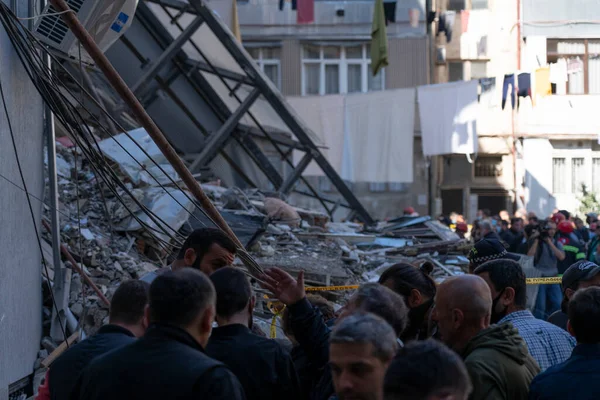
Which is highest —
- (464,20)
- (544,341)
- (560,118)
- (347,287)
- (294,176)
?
(464,20)

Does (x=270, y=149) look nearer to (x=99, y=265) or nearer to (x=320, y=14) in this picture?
(x=320, y=14)

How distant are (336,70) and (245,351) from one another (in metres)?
28.8

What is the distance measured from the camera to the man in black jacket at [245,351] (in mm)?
3594

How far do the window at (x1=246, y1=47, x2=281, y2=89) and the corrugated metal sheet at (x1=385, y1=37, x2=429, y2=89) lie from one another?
4149 millimetres

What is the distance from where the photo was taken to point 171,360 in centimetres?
306

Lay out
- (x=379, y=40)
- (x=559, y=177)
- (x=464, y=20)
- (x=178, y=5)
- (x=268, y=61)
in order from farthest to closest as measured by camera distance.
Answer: (x=268, y=61), (x=464, y=20), (x=559, y=177), (x=379, y=40), (x=178, y=5)

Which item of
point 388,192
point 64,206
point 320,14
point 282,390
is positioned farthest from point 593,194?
point 282,390

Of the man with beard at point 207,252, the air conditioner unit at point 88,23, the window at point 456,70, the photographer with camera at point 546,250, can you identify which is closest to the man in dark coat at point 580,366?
the man with beard at point 207,252

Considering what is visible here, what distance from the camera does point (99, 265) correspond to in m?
9.36

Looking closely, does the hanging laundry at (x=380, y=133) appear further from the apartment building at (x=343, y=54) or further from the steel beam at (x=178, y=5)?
the steel beam at (x=178, y=5)

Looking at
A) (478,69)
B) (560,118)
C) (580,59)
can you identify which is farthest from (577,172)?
(478,69)

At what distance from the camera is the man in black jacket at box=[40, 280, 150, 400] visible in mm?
3916

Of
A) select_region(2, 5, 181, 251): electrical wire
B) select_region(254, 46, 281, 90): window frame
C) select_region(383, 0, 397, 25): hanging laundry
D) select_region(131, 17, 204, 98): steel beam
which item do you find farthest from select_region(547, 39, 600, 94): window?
select_region(2, 5, 181, 251): electrical wire

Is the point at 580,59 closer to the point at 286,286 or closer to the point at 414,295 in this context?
the point at 414,295
